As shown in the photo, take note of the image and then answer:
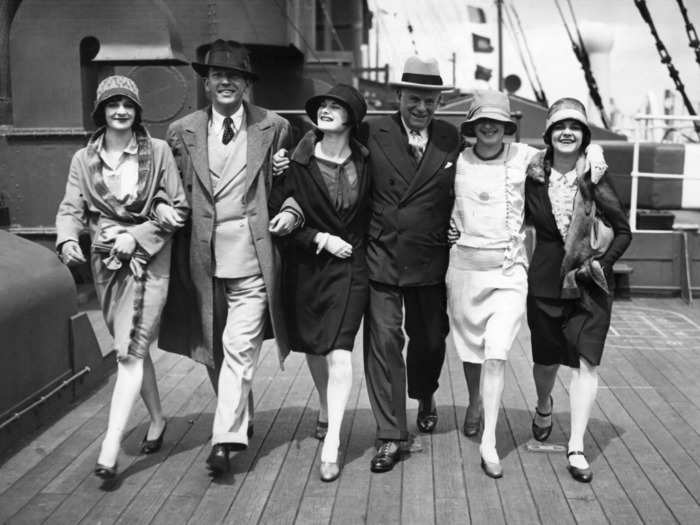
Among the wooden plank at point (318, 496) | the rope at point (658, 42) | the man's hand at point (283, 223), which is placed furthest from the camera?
the rope at point (658, 42)

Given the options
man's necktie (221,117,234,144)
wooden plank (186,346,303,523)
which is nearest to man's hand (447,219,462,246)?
man's necktie (221,117,234,144)

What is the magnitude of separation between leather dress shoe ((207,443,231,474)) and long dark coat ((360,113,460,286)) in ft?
3.73

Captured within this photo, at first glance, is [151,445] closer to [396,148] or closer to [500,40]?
[396,148]

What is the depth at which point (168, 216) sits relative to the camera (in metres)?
4.60

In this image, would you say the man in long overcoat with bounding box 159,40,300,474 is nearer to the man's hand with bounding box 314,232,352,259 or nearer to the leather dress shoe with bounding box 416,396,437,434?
the man's hand with bounding box 314,232,352,259

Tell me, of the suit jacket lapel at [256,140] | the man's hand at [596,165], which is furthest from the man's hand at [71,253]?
the man's hand at [596,165]

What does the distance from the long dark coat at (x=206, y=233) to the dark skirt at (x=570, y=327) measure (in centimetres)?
132

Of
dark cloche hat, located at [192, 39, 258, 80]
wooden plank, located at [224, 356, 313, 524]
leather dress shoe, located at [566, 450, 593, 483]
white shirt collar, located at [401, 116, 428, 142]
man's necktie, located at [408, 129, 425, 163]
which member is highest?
dark cloche hat, located at [192, 39, 258, 80]

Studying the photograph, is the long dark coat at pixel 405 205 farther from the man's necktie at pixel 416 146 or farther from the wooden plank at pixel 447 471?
the wooden plank at pixel 447 471

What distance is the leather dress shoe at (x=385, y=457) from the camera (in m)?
4.68

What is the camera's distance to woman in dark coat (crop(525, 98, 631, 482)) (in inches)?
183

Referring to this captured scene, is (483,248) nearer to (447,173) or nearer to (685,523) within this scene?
(447,173)

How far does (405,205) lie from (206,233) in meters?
1.01

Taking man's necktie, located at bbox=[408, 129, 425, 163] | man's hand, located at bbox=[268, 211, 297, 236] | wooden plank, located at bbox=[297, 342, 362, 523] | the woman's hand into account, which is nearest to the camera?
wooden plank, located at bbox=[297, 342, 362, 523]
